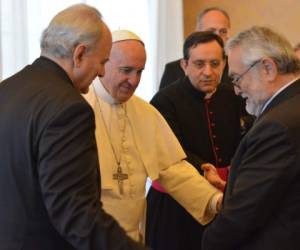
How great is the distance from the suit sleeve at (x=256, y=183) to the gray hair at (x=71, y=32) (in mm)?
581

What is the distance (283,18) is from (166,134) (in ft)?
8.43

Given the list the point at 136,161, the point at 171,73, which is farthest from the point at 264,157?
the point at 171,73

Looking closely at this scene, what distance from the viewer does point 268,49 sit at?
188 cm

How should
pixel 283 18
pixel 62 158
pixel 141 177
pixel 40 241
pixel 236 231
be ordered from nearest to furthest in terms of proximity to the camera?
pixel 62 158 → pixel 40 241 → pixel 236 231 → pixel 141 177 → pixel 283 18

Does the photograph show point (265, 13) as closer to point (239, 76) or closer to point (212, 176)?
point (212, 176)

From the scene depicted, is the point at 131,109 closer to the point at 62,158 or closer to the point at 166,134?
the point at 166,134

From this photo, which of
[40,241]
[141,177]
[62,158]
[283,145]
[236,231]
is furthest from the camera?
[141,177]

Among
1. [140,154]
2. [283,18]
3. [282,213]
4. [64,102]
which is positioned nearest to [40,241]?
[64,102]

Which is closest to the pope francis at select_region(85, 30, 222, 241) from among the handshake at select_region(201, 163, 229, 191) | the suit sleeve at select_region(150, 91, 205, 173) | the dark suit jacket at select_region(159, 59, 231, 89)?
the handshake at select_region(201, 163, 229, 191)

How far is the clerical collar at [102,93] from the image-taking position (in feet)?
7.76

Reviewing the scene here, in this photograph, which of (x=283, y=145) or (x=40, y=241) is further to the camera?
(x=283, y=145)

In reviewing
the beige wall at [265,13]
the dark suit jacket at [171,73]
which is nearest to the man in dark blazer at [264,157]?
the dark suit jacket at [171,73]

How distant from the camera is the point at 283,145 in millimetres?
1713

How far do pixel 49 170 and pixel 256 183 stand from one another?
0.67 metres
